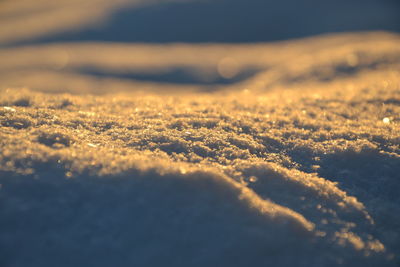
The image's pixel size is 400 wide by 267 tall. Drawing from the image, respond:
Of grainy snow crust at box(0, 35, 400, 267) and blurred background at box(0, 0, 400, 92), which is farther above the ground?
blurred background at box(0, 0, 400, 92)

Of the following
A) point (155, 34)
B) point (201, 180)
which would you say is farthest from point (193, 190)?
point (155, 34)

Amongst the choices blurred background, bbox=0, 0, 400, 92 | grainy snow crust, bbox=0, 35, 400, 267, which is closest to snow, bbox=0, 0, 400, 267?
grainy snow crust, bbox=0, 35, 400, 267

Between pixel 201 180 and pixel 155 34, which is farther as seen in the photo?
pixel 155 34

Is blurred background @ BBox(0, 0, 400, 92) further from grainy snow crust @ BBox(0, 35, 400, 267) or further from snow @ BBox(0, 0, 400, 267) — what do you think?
grainy snow crust @ BBox(0, 35, 400, 267)

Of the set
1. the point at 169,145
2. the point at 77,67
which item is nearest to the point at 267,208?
the point at 169,145

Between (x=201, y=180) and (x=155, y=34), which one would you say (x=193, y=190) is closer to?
(x=201, y=180)

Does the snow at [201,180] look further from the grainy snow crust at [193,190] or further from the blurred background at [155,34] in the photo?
the blurred background at [155,34]
